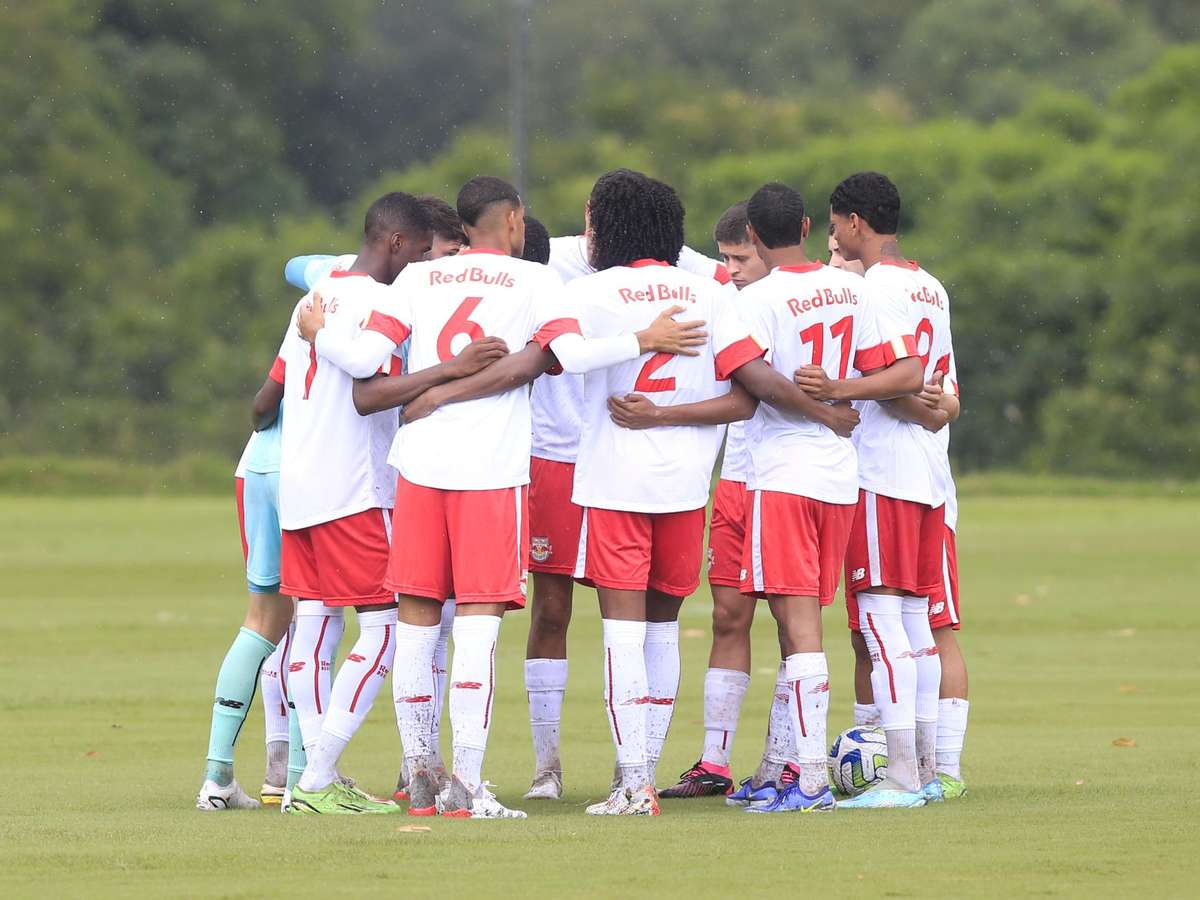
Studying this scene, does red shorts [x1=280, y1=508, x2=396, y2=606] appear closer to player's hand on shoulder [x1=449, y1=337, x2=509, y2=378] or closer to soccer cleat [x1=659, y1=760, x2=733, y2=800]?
player's hand on shoulder [x1=449, y1=337, x2=509, y2=378]

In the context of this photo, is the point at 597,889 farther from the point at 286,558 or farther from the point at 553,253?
the point at 553,253

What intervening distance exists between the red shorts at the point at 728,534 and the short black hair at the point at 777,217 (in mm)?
1296

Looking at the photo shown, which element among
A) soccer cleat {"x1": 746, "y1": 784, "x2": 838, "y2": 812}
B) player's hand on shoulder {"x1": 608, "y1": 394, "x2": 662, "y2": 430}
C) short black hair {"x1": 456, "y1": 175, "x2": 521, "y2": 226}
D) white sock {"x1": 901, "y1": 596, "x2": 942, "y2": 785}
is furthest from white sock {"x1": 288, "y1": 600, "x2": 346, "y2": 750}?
white sock {"x1": 901, "y1": 596, "x2": 942, "y2": 785}

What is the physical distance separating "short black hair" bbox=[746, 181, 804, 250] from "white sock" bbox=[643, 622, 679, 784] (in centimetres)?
163

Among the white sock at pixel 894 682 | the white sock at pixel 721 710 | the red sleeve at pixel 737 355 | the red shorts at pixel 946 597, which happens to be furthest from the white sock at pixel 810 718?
the red sleeve at pixel 737 355

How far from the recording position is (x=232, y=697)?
342 inches

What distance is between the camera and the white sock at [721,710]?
29.7 ft

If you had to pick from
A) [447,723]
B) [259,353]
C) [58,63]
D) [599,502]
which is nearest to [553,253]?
[599,502]

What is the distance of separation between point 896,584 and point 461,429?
6.40 ft

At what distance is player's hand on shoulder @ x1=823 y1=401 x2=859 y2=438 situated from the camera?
8242mm

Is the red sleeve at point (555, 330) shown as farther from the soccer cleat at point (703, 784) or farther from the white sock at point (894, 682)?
the soccer cleat at point (703, 784)

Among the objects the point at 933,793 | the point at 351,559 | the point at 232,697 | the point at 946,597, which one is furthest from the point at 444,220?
the point at 933,793

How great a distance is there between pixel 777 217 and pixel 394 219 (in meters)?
1.52

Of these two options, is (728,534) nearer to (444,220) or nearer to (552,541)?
(552,541)
